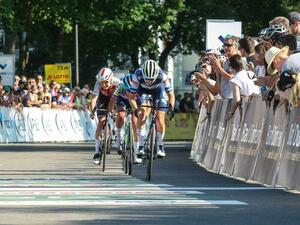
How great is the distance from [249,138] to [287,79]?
329 centimetres

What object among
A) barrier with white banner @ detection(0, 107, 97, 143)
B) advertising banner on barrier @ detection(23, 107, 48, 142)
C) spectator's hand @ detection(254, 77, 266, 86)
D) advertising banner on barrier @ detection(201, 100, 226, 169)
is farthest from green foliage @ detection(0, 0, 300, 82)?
spectator's hand @ detection(254, 77, 266, 86)

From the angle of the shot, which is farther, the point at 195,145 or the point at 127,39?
the point at 127,39

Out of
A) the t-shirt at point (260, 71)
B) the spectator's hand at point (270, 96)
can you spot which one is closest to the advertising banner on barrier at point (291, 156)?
the spectator's hand at point (270, 96)

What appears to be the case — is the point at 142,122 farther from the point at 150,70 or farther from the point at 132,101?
the point at 150,70

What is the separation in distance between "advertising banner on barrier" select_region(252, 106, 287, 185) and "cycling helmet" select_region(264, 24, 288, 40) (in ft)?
4.56

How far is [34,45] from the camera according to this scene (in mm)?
80875

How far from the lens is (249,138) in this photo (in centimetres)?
1734

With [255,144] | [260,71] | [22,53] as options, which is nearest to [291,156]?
[255,144]

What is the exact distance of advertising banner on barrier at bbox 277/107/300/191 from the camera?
47.4 ft

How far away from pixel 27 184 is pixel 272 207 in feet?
16.0

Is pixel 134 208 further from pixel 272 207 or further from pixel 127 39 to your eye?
pixel 127 39

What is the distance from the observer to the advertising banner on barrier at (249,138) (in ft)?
55.4

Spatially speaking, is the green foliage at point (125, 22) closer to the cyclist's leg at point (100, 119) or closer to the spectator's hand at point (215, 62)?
the cyclist's leg at point (100, 119)

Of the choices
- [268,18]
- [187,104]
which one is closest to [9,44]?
[187,104]
